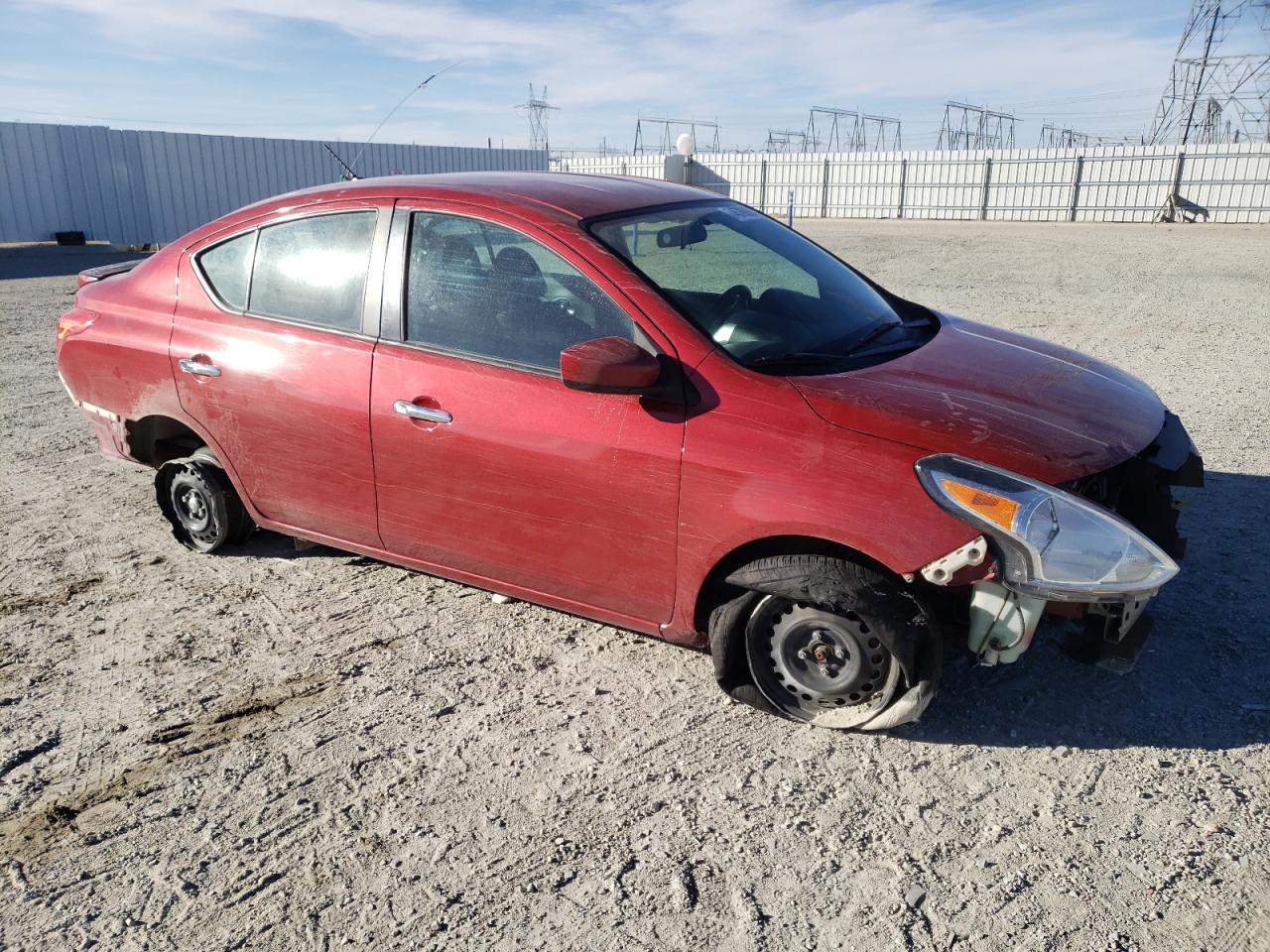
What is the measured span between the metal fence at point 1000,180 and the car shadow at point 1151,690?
2266 centimetres

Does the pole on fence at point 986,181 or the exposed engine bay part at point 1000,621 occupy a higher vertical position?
the pole on fence at point 986,181

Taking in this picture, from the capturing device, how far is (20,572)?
432cm

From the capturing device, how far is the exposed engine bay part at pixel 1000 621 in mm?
2715

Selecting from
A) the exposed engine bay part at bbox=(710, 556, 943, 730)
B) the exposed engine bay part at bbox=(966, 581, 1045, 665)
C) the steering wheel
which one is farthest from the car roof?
the exposed engine bay part at bbox=(966, 581, 1045, 665)

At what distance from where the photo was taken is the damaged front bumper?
2.65 metres

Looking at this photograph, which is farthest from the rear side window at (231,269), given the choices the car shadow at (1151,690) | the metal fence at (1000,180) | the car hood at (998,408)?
the metal fence at (1000,180)

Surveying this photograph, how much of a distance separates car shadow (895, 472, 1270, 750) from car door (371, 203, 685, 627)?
1.16 metres

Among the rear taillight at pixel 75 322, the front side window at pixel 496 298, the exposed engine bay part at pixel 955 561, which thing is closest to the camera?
the exposed engine bay part at pixel 955 561

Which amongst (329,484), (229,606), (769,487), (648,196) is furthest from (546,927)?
(648,196)

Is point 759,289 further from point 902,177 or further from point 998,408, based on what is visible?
point 902,177

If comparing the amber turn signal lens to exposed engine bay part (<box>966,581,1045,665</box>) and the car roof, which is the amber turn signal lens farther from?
the car roof

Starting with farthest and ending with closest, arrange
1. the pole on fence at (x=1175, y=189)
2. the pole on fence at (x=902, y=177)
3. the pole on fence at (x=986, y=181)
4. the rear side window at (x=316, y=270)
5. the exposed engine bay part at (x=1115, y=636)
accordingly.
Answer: the pole on fence at (x=902, y=177)
the pole on fence at (x=986, y=181)
the pole on fence at (x=1175, y=189)
the rear side window at (x=316, y=270)
the exposed engine bay part at (x=1115, y=636)

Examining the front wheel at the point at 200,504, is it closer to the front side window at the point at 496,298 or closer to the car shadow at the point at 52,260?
the front side window at the point at 496,298

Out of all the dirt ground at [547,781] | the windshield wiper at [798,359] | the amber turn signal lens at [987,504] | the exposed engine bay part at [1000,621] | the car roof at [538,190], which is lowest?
the dirt ground at [547,781]
